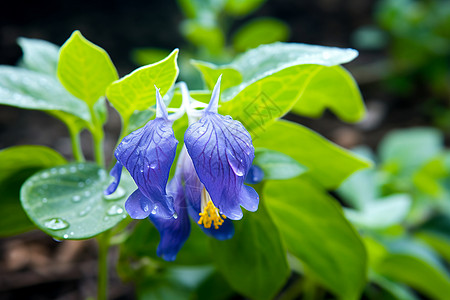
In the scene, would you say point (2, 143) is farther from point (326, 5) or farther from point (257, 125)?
point (326, 5)

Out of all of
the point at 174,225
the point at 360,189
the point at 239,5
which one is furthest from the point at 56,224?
the point at 239,5

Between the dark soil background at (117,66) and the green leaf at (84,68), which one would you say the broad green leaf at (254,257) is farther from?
the dark soil background at (117,66)

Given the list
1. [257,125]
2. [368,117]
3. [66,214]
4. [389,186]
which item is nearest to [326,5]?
[368,117]

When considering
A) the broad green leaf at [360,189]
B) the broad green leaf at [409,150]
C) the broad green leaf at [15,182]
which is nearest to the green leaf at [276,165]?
the broad green leaf at [15,182]

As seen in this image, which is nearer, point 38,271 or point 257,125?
point 257,125

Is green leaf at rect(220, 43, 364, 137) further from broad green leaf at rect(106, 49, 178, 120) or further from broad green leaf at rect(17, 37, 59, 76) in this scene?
broad green leaf at rect(17, 37, 59, 76)

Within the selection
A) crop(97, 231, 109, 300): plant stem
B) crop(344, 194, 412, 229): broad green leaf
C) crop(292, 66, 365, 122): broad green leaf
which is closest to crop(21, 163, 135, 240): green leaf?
crop(97, 231, 109, 300): plant stem
